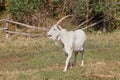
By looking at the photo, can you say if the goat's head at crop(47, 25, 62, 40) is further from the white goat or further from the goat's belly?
the goat's belly

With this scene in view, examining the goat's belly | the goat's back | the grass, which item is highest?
the goat's back

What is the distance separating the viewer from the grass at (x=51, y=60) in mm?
9477

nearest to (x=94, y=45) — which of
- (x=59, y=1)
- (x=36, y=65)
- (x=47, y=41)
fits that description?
(x=47, y=41)

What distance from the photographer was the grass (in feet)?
31.1

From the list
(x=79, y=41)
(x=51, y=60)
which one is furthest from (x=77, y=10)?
(x=79, y=41)

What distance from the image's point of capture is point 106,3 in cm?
2072

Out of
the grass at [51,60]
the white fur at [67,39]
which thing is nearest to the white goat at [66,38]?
the white fur at [67,39]

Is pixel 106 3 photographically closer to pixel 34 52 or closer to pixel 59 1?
pixel 59 1

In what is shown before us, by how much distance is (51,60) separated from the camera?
525 inches

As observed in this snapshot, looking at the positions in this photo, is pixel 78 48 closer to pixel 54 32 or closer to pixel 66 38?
pixel 66 38

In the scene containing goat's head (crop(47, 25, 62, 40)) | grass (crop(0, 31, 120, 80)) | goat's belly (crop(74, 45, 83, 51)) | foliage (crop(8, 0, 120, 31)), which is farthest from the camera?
foliage (crop(8, 0, 120, 31))

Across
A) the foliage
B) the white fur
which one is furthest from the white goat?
the foliage

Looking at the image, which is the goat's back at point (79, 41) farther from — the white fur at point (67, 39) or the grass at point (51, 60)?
the grass at point (51, 60)

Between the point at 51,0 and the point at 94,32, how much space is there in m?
3.86
